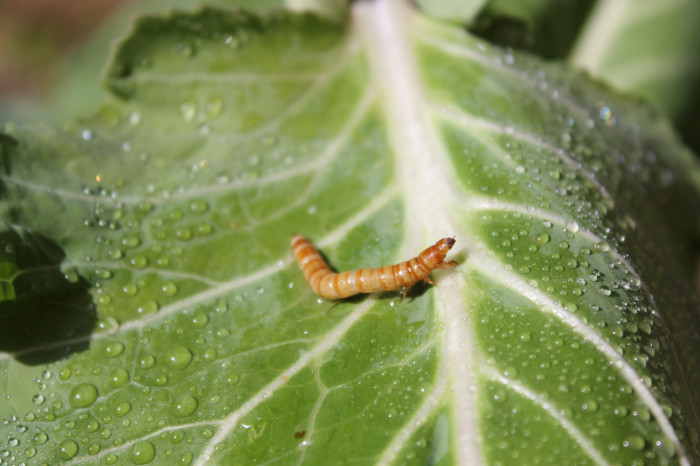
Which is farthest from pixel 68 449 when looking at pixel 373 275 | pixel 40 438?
pixel 373 275

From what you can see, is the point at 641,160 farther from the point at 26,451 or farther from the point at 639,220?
the point at 26,451

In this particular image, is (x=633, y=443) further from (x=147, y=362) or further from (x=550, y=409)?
(x=147, y=362)

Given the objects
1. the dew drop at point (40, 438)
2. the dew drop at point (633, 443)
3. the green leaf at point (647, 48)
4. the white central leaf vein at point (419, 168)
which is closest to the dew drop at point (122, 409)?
the dew drop at point (40, 438)

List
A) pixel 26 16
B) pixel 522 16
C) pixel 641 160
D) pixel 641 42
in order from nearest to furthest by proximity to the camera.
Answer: pixel 641 160 → pixel 522 16 → pixel 641 42 → pixel 26 16

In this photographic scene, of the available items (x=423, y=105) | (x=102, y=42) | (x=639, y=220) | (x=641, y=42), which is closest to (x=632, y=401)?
(x=639, y=220)

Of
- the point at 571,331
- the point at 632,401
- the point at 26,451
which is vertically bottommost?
the point at 26,451

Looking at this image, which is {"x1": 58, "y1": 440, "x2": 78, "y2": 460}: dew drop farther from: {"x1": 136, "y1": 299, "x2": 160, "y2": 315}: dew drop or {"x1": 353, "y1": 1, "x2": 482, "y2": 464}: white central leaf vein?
{"x1": 353, "y1": 1, "x2": 482, "y2": 464}: white central leaf vein

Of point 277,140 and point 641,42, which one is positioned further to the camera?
point 641,42
